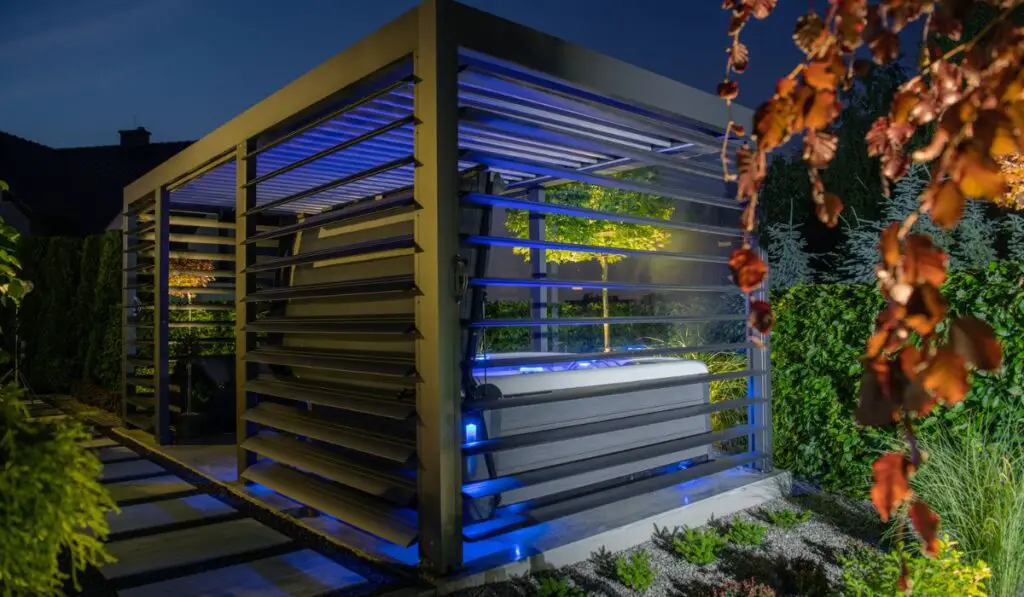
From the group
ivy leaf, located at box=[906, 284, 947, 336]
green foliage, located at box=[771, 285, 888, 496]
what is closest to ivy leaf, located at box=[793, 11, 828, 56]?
ivy leaf, located at box=[906, 284, 947, 336]

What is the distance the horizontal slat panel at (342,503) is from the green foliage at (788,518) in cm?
211

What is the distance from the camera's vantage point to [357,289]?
3857mm

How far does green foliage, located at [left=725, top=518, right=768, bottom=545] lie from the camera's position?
12.5 ft

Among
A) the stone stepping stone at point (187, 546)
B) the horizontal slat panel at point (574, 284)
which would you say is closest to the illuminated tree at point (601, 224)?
the horizontal slat panel at point (574, 284)

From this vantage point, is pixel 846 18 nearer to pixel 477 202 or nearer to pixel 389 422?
pixel 477 202

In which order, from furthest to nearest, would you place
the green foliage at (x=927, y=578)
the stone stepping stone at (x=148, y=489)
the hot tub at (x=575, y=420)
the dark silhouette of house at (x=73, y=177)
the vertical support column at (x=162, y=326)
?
1. the dark silhouette of house at (x=73, y=177)
2. the vertical support column at (x=162, y=326)
3. the stone stepping stone at (x=148, y=489)
4. the hot tub at (x=575, y=420)
5. the green foliage at (x=927, y=578)

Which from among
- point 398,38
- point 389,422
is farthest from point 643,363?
point 398,38

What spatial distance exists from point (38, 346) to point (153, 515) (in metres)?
8.88

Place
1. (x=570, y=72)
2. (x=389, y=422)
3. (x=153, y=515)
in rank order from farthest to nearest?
(x=153, y=515), (x=389, y=422), (x=570, y=72)

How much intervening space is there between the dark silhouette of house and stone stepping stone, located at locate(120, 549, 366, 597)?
22.3 m

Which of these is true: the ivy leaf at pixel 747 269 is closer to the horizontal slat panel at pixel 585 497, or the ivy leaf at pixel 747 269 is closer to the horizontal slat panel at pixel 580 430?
the horizontal slat panel at pixel 580 430

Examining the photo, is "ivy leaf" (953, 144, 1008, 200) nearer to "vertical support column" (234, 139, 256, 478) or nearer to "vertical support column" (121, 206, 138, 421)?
"vertical support column" (234, 139, 256, 478)

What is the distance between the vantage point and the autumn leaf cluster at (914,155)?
0.97 meters

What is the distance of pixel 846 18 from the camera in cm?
107
